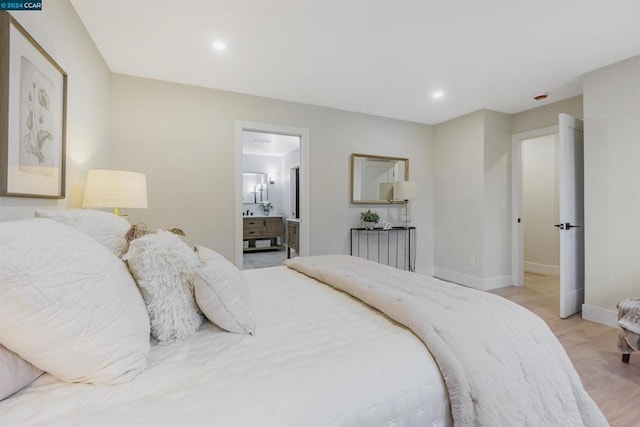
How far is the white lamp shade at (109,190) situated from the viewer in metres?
1.96

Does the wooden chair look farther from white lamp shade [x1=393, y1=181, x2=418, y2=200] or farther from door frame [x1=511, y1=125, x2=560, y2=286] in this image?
→ white lamp shade [x1=393, y1=181, x2=418, y2=200]

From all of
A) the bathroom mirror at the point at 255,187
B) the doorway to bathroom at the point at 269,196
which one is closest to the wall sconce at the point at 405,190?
the doorway to bathroom at the point at 269,196

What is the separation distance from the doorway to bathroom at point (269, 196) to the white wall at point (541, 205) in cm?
453

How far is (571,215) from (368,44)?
2684 millimetres

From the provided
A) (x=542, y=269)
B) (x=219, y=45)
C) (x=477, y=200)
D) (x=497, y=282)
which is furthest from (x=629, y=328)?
(x=219, y=45)

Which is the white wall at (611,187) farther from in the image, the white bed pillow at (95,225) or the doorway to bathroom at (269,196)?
the doorway to bathroom at (269,196)

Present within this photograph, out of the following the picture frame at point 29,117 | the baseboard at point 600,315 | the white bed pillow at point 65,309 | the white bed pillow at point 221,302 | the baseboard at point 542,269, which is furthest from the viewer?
the baseboard at point 542,269

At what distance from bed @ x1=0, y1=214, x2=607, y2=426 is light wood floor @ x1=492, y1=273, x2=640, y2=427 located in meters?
0.86

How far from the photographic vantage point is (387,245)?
4.31 meters

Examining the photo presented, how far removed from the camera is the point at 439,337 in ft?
3.14

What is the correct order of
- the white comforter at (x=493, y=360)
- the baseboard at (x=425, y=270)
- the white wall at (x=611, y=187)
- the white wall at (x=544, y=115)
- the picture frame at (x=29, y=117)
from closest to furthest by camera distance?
the white comforter at (x=493, y=360)
the picture frame at (x=29, y=117)
the white wall at (x=611, y=187)
the white wall at (x=544, y=115)
the baseboard at (x=425, y=270)

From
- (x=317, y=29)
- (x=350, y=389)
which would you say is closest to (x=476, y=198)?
(x=317, y=29)

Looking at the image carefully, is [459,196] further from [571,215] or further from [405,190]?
[571,215]

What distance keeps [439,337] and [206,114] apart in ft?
10.4
